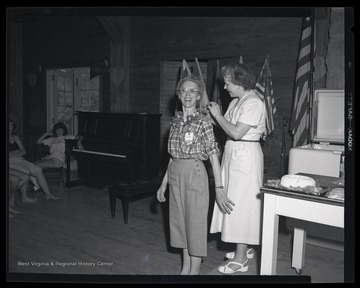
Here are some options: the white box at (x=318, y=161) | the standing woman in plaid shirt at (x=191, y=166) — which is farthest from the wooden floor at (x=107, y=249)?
the white box at (x=318, y=161)

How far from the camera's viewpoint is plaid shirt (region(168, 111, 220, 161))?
8.39ft

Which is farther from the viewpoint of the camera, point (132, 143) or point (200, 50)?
point (200, 50)

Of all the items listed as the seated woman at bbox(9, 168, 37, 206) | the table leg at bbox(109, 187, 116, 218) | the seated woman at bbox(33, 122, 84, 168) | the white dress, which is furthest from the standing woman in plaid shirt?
the seated woman at bbox(33, 122, 84, 168)

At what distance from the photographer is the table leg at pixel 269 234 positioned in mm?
2277

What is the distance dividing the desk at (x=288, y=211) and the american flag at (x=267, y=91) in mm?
2316

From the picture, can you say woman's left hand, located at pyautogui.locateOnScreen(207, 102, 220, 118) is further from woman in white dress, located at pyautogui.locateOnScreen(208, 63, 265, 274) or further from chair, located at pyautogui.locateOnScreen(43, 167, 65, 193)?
chair, located at pyautogui.locateOnScreen(43, 167, 65, 193)

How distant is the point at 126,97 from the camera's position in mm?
6730

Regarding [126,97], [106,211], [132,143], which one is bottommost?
[106,211]

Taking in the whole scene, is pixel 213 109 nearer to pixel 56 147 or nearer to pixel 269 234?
pixel 269 234

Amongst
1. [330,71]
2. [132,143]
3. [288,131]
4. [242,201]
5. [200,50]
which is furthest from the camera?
[200,50]
